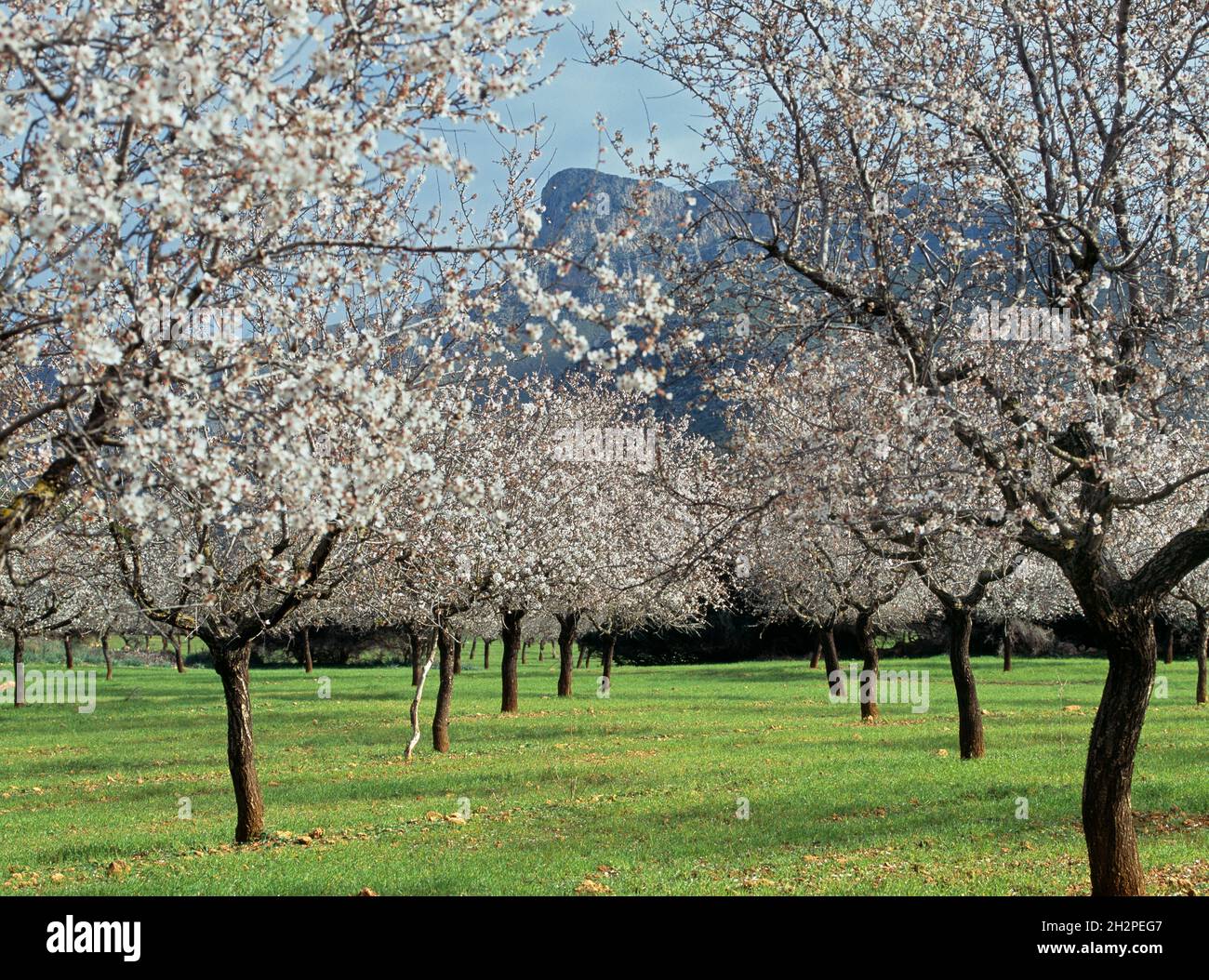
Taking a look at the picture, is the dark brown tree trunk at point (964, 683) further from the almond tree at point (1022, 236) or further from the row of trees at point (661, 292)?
the almond tree at point (1022, 236)

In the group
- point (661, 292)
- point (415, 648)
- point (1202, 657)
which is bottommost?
point (415, 648)

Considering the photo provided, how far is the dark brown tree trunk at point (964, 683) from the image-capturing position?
21844mm

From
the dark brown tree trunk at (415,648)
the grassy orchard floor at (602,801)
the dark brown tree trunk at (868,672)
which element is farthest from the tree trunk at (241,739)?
the dark brown tree trunk at (868,672)

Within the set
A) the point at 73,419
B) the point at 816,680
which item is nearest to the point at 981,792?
the point at 73,419

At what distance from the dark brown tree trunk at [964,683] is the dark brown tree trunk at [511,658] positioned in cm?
1667

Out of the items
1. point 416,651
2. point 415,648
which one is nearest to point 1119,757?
point 415,648

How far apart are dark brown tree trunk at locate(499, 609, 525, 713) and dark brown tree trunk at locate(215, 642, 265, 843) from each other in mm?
19569

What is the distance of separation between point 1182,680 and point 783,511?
4428cm

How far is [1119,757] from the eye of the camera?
9.69 metres

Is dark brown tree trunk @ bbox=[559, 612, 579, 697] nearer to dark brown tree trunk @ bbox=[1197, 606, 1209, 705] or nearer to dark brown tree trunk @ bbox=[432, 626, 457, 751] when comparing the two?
dark brown tree trunk @ bbox=[432, 626, 457, 751]

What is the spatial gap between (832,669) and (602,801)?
22532mm

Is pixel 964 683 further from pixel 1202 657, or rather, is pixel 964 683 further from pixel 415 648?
pixel 415 648

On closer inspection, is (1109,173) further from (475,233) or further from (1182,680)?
(1182,680)
